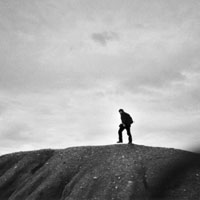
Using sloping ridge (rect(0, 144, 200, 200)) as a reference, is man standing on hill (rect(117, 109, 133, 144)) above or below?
above

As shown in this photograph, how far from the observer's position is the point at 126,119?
23797mm

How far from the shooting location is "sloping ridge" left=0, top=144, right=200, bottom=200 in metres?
19.6

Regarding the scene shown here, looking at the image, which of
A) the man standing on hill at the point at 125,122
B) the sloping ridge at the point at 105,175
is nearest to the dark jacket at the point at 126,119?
the man standing on hill at the point at 125,122

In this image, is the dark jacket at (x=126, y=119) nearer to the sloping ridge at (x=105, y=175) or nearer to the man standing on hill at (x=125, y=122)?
the man standing on hill at (x=125, y=122)

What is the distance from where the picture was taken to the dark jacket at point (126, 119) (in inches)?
936

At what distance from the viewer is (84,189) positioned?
21.3 metres

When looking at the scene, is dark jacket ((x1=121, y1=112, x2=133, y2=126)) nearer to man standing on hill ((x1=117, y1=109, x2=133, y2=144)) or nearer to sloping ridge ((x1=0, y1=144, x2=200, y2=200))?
man standing on hill ((x1=117, y1=109, x2=133, y2=144))

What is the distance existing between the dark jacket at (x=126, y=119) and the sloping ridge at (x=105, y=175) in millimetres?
2511

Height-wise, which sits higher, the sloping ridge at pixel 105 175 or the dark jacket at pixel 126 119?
the dark jacket at pixel 126 119

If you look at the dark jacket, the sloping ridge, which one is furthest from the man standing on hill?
the sloping ridge

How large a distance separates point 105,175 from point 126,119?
4.84 metres

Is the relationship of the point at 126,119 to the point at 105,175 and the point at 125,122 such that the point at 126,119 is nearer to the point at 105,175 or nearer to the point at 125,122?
the point at 125,122

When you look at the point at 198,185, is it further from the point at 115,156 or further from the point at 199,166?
the point at 115,156

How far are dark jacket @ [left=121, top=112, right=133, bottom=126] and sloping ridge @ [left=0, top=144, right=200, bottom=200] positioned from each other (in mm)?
2511
